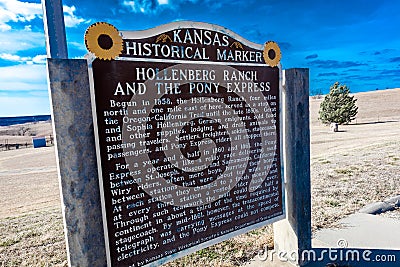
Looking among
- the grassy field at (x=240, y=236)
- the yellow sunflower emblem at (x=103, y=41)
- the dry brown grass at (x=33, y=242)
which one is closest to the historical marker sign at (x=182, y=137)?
the yellow sunflower emblem at (x=103, y=41)

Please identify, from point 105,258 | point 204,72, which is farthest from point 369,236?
point 105,258

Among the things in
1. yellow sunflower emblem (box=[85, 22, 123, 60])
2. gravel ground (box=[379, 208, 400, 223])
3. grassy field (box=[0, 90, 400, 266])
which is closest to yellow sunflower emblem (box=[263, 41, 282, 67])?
yellow sunflower emblem (box=[85, 22, 123, 60])

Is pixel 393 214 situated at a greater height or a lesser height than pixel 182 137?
lesser

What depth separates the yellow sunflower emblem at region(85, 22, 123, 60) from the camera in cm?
211

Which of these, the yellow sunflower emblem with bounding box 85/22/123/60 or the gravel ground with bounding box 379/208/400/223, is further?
the gravel ground with bounding box 379/208/400/223

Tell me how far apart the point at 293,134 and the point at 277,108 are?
341 millimetres

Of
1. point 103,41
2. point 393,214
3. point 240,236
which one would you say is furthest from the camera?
point 393,214

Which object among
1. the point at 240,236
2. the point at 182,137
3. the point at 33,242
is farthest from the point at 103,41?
the point at 33,242

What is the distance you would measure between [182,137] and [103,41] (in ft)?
3.28

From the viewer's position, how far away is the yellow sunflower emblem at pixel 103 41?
83.0 inches

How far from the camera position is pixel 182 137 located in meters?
2.65

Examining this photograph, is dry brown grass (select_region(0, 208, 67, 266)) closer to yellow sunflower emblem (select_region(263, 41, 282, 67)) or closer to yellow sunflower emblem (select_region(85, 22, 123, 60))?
yellow sunflower emblem (select_region(85, 22, 123, 60))

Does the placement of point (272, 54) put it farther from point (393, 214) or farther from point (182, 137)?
point (393, 214)

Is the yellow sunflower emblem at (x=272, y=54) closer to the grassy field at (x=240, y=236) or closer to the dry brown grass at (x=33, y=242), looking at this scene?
the grassy field at (x=240, y=236)
